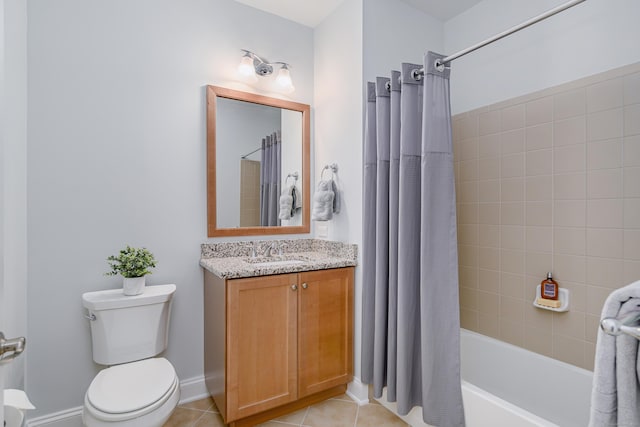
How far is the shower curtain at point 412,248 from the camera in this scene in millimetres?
1638

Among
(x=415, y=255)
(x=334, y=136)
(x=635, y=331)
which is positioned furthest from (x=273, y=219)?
(x=635, y=331)

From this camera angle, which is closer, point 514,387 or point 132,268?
point 132,268

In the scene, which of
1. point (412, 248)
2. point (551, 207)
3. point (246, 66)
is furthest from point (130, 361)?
point (551, 207)

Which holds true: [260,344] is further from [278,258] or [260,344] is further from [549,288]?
[549,288]

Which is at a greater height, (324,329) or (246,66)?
(246,66)

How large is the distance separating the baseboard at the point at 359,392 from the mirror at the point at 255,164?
1128 mm

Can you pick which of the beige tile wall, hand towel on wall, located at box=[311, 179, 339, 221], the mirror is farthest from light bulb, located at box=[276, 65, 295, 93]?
the beige tile wall

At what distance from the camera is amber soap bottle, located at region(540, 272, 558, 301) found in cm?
191

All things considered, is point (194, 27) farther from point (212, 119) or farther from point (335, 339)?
point (335, 339)

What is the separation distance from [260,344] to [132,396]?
2.09 feet

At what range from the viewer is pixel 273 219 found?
2.47 meters

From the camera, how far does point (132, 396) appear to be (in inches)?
56.4

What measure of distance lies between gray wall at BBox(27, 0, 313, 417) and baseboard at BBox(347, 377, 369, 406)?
1.04 meters

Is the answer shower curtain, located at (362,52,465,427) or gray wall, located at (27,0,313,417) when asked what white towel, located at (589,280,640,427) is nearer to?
shower curtain, located at (362,52,465,427)
